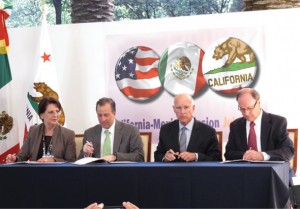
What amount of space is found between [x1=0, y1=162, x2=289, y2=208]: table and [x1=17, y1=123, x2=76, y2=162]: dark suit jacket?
0.96m

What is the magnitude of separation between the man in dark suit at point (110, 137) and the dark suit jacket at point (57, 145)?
146mm

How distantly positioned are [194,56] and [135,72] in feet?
2.17

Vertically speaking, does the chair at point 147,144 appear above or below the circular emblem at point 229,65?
below

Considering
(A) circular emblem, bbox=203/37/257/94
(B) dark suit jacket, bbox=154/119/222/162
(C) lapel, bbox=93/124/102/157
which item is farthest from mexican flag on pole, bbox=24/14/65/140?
(B) dark suit jacket, bbox=154/119/222/162

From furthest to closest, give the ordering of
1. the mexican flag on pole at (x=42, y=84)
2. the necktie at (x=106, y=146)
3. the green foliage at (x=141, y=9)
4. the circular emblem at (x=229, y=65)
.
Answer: the green foliage at (x=141, y=9), the mexican flag on pole at (x=42, y=84), the circular emblem at (x=229, y=65), the necktie at (x=106, y=146)

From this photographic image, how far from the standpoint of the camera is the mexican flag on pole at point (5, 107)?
21.8 feet

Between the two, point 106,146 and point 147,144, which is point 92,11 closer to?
point 147,144

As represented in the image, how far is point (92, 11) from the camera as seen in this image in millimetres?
7629

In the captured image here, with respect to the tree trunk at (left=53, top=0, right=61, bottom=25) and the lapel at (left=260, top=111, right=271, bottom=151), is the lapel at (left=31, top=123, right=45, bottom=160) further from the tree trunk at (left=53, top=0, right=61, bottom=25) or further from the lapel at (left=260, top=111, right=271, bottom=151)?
the tree trunk at (left=53, top=0, right=61, bottom=25)

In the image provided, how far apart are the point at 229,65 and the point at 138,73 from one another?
38.7 inches

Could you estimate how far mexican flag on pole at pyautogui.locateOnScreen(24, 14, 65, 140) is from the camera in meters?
6.57

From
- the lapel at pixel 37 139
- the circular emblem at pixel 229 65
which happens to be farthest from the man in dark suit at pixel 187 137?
the circular emblem at pixel 229 65

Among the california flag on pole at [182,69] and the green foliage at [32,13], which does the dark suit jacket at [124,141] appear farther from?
the green foliage at [32,13]

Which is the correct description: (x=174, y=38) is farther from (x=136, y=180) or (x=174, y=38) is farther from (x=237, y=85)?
(x=136, y=180)
